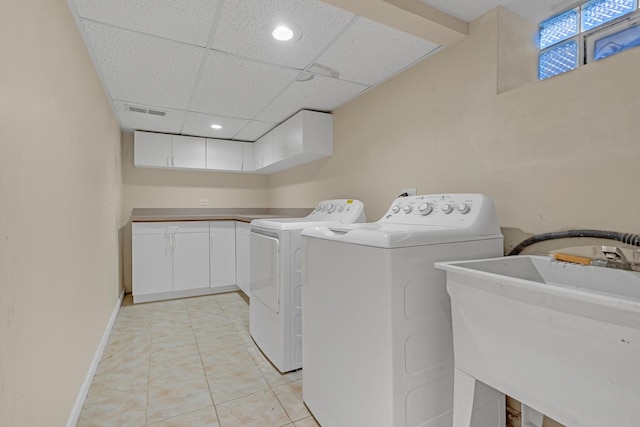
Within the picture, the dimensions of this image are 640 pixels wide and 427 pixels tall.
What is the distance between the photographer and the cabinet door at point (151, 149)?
363 centimetres

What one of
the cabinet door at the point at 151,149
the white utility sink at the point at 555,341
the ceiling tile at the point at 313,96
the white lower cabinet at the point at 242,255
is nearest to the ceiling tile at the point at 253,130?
the ceiling tile at the point at 313,96

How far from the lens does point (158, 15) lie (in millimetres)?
1489

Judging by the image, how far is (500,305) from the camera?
2.85ft

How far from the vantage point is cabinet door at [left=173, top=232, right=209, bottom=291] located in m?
3.54

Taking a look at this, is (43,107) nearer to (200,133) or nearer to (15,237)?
(15,237)

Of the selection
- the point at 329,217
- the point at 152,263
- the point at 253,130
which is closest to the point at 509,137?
the point at 329,217

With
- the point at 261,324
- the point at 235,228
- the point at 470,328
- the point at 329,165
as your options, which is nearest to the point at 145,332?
the point at 261,324

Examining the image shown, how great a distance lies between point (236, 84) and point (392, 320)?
6.75 ft

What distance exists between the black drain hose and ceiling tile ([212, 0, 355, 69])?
1386 mm

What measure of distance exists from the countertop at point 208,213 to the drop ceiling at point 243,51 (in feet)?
3.93

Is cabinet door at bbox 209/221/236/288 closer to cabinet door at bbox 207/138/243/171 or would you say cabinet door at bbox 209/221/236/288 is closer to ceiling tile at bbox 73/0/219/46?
cabinet door at bbox 207/138/243/171

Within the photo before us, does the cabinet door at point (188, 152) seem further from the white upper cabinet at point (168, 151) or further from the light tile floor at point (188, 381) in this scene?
the light tile floor at point (188, 381)

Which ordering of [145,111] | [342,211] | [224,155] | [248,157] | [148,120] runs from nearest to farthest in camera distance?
[342,211] → [145,111] → [148,120] → [224,155] → [248,157]

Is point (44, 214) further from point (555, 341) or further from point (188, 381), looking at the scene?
point (555, 341)
